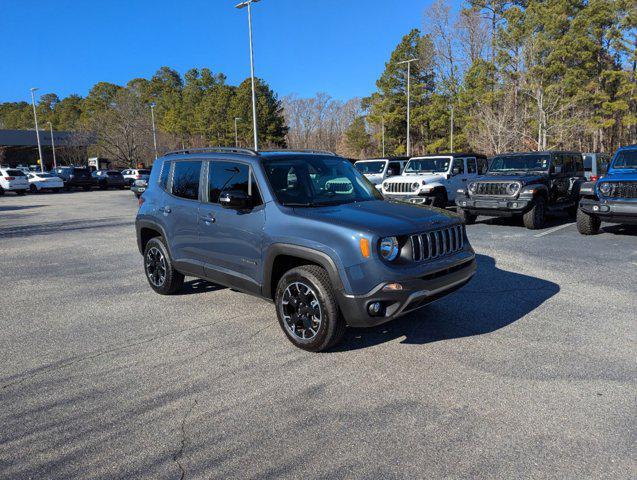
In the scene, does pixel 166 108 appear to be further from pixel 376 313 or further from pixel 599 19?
pixel 376 313

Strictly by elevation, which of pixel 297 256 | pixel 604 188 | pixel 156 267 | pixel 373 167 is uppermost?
pixel 373 167

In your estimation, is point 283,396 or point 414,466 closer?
point 414,466

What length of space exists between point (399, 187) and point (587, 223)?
5072mm

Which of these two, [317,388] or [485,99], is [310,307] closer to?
[317,388]

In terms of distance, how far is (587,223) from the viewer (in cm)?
999

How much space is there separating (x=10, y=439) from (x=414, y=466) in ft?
8.29

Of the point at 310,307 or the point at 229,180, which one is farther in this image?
the point at 229,180

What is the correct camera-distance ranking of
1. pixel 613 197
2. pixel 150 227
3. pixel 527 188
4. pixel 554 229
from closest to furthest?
pixel 150 227 → pixel 613 197 → pixel 527 188 → pixel 554 229

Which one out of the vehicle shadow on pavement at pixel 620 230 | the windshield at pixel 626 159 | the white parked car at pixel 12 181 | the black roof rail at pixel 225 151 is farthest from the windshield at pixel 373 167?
the white parked car at pixel 12 181

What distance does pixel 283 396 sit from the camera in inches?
137

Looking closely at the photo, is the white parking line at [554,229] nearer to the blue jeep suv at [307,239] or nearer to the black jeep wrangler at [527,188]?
the black jeep wrangler at [527,188]

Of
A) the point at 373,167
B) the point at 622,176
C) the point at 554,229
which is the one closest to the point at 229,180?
the point at 622,176

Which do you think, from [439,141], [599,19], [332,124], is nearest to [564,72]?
[599,19]

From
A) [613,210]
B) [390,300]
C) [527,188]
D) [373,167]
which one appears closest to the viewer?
[390,300]
